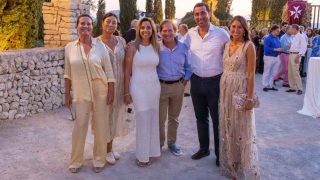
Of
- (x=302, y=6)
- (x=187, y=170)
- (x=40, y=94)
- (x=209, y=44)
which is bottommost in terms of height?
(x=187, y=170)

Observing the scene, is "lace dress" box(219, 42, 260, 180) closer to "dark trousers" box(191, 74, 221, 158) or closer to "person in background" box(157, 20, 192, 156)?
"dark trousers" box(191, 74, 221, 158)

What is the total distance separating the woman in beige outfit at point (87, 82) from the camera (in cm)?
404

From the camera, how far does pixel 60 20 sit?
26.7ft

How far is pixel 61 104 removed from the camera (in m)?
7.74

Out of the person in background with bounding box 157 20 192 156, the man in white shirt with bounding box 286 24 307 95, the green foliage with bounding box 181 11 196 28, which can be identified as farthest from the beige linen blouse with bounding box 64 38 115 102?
the green foliage with bounding box 181 11 196 28

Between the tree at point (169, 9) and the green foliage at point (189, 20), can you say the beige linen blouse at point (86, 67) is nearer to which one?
the green foliage at point (189, 20)

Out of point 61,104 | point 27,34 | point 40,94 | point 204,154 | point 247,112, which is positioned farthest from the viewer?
point 27,34

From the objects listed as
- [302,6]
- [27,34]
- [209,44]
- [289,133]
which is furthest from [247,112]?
[302,6]

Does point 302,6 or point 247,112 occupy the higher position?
point 302,6

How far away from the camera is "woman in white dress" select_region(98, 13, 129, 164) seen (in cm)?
433

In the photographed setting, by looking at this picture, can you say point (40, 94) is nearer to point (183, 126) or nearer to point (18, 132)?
point (18, 132)

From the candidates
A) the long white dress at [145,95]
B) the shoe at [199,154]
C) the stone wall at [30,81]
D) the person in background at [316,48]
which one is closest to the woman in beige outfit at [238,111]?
the shoe at [199,154]

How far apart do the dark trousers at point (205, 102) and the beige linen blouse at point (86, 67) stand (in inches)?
41.0

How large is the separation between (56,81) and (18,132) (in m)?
1.78
